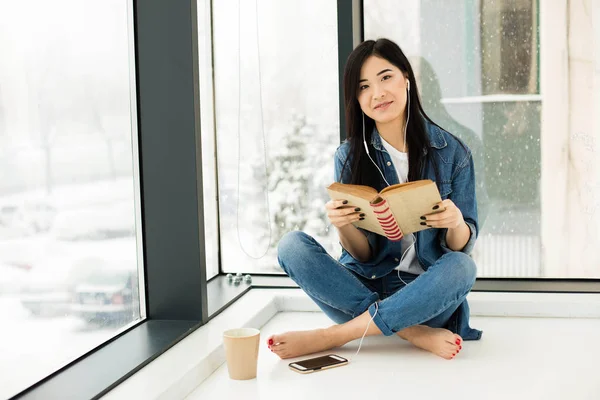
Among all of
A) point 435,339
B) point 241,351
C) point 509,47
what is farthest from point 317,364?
point 509,47

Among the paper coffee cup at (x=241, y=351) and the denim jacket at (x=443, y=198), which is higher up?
the denim jacket at (x=443, y=198)

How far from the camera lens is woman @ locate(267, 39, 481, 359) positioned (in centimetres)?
198

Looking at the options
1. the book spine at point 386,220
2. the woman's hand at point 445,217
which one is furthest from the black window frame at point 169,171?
the woman's hand at point 445,217

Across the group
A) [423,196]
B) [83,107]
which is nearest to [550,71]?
[423,196]

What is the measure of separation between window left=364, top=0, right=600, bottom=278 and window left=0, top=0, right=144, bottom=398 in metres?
1.27

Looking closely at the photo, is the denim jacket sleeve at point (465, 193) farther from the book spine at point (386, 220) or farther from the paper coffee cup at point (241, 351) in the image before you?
the paper coffee cup at point (241, 351)

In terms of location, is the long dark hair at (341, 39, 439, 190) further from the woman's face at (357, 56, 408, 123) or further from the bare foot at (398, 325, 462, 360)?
the bare foot at (398, 325, 462, 360)

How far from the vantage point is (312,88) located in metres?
2.95

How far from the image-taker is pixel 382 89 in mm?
2088

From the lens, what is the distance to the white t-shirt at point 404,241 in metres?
2.17

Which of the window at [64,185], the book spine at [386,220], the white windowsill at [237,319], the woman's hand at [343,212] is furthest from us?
the woman's hand at [343,212]

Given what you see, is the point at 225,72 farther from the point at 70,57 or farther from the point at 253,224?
the point at 70,57

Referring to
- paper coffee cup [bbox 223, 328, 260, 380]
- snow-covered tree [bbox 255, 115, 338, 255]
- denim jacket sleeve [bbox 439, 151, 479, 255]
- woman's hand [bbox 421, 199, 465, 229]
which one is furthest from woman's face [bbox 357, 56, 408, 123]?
snow-covered tree [bbox 255, 115, 338, 255]

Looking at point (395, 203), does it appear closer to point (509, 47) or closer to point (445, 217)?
point (445, 217)
